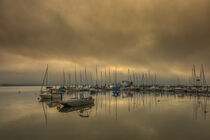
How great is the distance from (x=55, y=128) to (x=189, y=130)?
16.6 metres

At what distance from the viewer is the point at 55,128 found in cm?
1655

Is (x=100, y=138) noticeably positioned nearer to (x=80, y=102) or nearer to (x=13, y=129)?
(x=13, y=129)

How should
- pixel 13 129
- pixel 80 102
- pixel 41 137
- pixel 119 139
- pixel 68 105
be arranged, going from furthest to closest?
pixel 80 102 → pixel 68 105 → pixel 13 129 → pixel 41 137 → pixel 119 139

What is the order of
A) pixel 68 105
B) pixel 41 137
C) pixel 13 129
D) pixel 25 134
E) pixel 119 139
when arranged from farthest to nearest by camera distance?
pixel 68 105, pixel 13 129, pixel 25 134, pixel 41 137, pixel 119 139

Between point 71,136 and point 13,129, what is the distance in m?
8.51

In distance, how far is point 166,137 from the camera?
1325 centimetres

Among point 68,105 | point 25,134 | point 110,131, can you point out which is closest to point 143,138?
point 110,131

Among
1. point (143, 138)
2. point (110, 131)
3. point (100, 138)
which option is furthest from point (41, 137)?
Answer: point (143, 138)

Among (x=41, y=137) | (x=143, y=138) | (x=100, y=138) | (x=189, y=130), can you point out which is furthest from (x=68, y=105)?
(x=189, y=130)

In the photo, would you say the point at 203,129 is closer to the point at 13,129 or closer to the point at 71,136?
the point at 71,136

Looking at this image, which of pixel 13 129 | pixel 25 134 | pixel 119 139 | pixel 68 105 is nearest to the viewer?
pixel 119 139

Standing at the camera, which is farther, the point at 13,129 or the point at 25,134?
the point at 13,129

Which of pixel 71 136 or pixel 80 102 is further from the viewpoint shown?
pixel 80 102

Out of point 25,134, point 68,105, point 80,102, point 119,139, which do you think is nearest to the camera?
point 119,139
